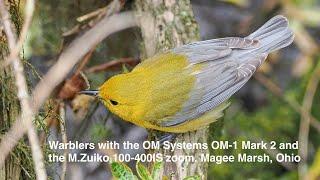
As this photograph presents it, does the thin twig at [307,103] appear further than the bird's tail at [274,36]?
Yes

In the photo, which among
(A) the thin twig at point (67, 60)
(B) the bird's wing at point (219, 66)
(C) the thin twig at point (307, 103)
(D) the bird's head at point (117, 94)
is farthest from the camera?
(C) the thin twig at point (307, 103)

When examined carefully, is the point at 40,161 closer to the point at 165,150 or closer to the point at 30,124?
the point at 30,124

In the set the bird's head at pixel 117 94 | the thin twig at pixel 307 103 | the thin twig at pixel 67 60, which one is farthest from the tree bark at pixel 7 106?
the thin twig at pixel 307 103

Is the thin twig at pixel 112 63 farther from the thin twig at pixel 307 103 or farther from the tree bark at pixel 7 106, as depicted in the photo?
the thin twig at pixel 307 103

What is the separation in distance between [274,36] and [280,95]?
2.28ft

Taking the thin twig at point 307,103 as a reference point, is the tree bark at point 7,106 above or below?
below

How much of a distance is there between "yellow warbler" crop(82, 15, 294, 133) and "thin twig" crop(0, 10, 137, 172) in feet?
0.43

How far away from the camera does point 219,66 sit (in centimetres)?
220

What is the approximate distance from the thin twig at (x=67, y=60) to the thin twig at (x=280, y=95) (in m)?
0.89

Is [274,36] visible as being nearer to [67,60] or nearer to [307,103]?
[307,103]

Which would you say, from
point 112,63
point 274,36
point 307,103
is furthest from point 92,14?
point 307,103

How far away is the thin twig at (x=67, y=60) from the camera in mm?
1737

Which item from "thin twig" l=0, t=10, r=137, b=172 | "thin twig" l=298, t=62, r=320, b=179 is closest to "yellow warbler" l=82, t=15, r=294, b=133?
"thin twig" l=0, t=10, r=137, b=172

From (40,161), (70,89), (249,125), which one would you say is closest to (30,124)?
(40,161)
